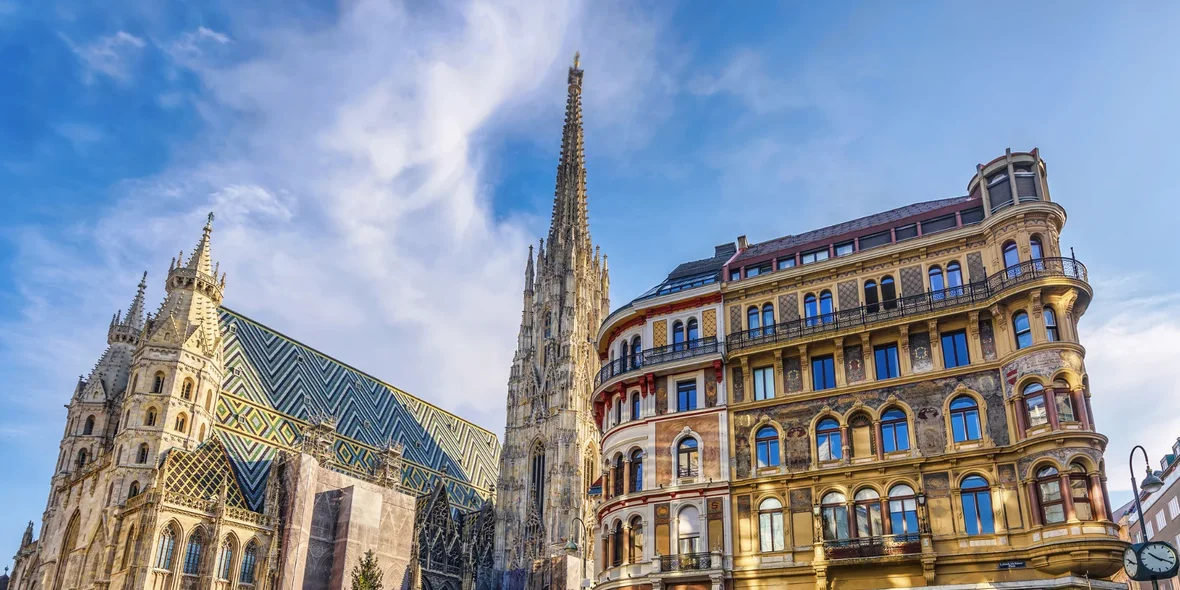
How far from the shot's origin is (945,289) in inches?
1082

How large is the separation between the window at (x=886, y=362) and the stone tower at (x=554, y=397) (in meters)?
50.4

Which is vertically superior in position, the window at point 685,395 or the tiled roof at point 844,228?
the tiled roof at point 844,228

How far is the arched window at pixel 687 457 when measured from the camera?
29233mm

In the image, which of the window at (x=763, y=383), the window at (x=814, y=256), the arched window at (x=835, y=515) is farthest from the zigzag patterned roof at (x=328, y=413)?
the arched window at (x=835, y=515)

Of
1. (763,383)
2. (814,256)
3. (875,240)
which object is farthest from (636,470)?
(875,240)

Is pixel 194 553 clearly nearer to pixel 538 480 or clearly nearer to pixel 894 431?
pixel 538 480

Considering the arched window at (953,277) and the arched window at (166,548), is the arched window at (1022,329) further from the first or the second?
the arched window at (166,548)

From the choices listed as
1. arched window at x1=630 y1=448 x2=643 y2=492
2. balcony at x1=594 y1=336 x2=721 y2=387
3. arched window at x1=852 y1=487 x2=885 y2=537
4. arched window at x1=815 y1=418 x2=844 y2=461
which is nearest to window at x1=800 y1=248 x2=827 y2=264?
balcony at x1=594 y1=336 x2=721 y2=387

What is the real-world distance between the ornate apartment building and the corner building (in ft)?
0.19

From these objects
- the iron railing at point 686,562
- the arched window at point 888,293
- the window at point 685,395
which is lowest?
the iron railing at point 686,562

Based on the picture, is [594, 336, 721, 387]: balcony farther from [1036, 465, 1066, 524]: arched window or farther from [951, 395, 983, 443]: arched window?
[1036, 465, 1066, 524]: arched window

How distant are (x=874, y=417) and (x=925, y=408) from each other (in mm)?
1512

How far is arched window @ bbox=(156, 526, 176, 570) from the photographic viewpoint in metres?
51.5

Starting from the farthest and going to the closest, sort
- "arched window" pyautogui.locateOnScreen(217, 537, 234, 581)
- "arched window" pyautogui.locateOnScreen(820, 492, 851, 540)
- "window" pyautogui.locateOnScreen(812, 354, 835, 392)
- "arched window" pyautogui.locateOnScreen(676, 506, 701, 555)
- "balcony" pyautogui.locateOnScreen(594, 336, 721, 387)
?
1. "arched window" pyautogui.locateOnScreen(217, 537, 234, 581)
2. "balcony" pyautogui.locateOnScreen(594, 336, 721, 387)
3. "window" pyautogui.locateOnScreen(812, 354, 835, 392)
4. "arched window" pyautogui.locateOnScreen(676, 506, 701, 555)
5. "arched window" pyautogui.locateOnScreen(820, 492, 851, 540)
